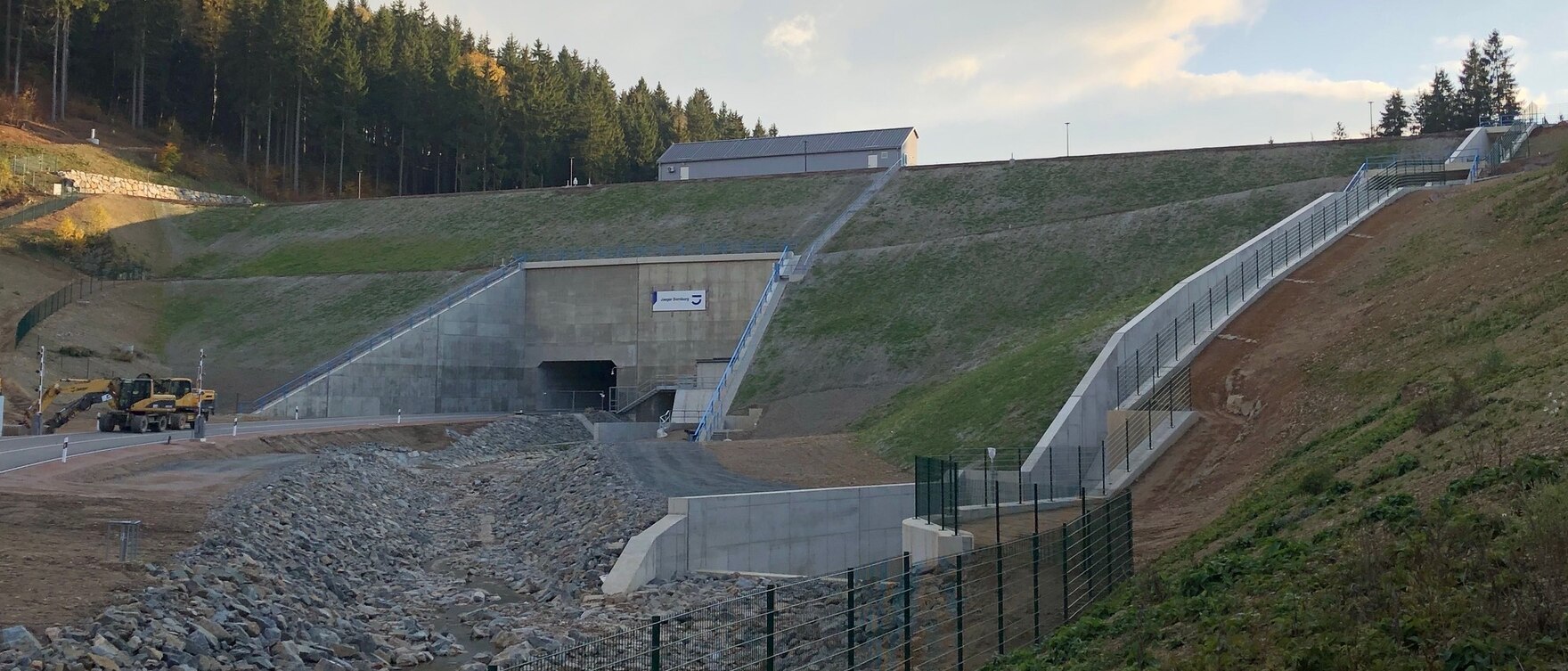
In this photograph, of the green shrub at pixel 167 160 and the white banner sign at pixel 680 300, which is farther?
the green shrub at pixel 167 160

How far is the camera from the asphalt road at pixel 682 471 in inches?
1050

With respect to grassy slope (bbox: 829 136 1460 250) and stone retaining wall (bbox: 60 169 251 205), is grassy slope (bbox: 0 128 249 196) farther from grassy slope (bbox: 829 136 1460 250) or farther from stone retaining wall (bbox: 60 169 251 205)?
grassy slope (bbox: 829 136 1460 250)

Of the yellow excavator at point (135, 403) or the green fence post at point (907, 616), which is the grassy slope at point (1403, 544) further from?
the yellow excavator at point (135, 403)

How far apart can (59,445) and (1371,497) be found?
31667 mm

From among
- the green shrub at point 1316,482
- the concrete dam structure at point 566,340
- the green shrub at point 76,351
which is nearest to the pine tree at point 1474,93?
the concrete dam structure at point 566,340

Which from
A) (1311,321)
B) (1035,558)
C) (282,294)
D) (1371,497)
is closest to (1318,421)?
(1311,321)

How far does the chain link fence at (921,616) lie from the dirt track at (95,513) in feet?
23.7

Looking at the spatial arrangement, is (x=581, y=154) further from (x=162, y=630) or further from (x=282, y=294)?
(x=162, y=630)

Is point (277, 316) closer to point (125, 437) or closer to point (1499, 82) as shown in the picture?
point (125, 437)

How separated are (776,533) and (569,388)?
33.9 meters

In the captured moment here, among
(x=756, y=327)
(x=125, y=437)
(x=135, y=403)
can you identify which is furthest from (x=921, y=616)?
(x=135, y=403)

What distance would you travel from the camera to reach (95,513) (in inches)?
798

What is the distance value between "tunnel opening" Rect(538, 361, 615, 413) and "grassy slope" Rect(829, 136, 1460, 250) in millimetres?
13036

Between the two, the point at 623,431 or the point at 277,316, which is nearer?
the point at 623,431
